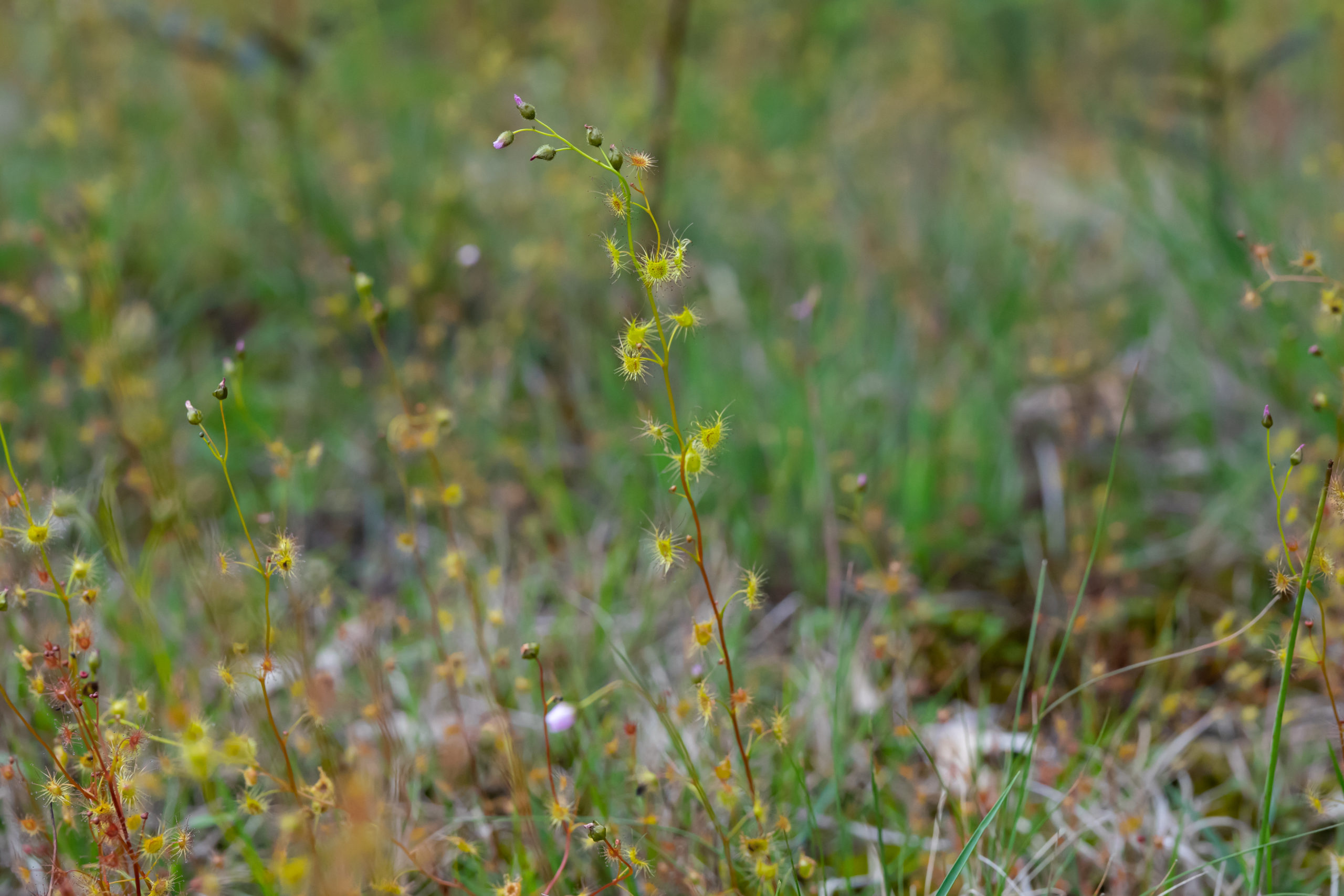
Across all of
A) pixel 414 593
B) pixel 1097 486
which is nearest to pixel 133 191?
pixel 414 593

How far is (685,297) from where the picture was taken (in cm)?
233

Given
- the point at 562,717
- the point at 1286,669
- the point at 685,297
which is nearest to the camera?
the point at 1286,669

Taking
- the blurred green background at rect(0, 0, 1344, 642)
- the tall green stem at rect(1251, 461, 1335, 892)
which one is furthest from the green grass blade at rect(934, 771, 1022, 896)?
the blurred green background at rect(0, 0, 1344, 642)

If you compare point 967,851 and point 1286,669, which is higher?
point 1286,669

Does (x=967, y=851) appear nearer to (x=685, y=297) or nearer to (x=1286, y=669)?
(x=1286, y=669)

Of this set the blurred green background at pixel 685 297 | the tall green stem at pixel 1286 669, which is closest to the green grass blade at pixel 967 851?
the tall green stem at pixel 1286 669

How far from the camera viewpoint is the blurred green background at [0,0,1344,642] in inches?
77.9

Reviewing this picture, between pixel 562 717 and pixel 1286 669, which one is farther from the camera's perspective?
pixel 562 717

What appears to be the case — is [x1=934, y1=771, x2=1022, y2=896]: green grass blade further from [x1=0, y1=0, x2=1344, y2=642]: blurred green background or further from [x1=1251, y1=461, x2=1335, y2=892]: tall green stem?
[x1=0, y1=0, x2=1344, y2=642]: blurred green background

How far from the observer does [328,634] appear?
1.73 meters

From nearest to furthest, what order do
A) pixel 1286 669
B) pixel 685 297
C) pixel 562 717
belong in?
pixel 1286 669, pixel 562 717, pixel 685 297

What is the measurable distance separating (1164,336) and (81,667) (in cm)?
273

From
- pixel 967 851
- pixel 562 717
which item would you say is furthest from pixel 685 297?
pixel 967 851

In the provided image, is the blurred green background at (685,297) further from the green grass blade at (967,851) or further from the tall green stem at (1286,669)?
the tall green stem at (1286,669)
